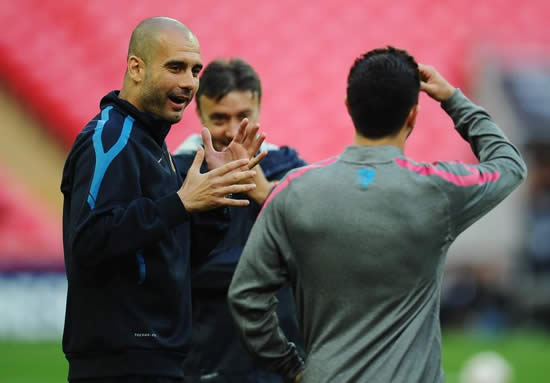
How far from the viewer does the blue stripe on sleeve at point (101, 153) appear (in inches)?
105

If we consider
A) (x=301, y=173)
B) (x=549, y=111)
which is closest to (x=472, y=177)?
(x=301, y=173)

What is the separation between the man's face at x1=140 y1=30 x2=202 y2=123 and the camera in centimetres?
287

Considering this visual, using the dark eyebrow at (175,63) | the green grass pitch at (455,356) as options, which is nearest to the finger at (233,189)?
the dark eyebrow at (175,63)

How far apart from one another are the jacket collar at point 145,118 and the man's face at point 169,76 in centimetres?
3

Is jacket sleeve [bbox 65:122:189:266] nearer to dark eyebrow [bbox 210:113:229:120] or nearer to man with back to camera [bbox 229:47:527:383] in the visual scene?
man with back to camera [bbox 229:47:527:383]

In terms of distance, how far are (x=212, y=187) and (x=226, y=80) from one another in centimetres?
109

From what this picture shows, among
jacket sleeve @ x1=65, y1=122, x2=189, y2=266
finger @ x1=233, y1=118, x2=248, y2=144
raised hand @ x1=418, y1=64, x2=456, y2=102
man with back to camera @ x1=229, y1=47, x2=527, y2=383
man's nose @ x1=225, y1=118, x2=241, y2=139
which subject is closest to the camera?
man with back to camera @ x1=229, y1=47, x2=527, y2=383

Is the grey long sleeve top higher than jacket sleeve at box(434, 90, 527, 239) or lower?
lower

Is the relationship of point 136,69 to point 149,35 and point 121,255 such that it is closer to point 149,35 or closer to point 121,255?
point 149,35

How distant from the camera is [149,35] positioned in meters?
2.89

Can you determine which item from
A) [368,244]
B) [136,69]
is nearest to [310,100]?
[136,69]

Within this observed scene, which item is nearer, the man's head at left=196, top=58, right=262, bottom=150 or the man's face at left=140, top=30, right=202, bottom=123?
the man's face at left=140, top=30, right=202, bottom=123

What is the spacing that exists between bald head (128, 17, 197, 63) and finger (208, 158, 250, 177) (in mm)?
412

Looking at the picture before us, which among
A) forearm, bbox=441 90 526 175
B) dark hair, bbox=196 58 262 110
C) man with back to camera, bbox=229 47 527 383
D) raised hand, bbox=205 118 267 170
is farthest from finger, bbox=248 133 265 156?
dark hair, bbox=196 58 262 110
